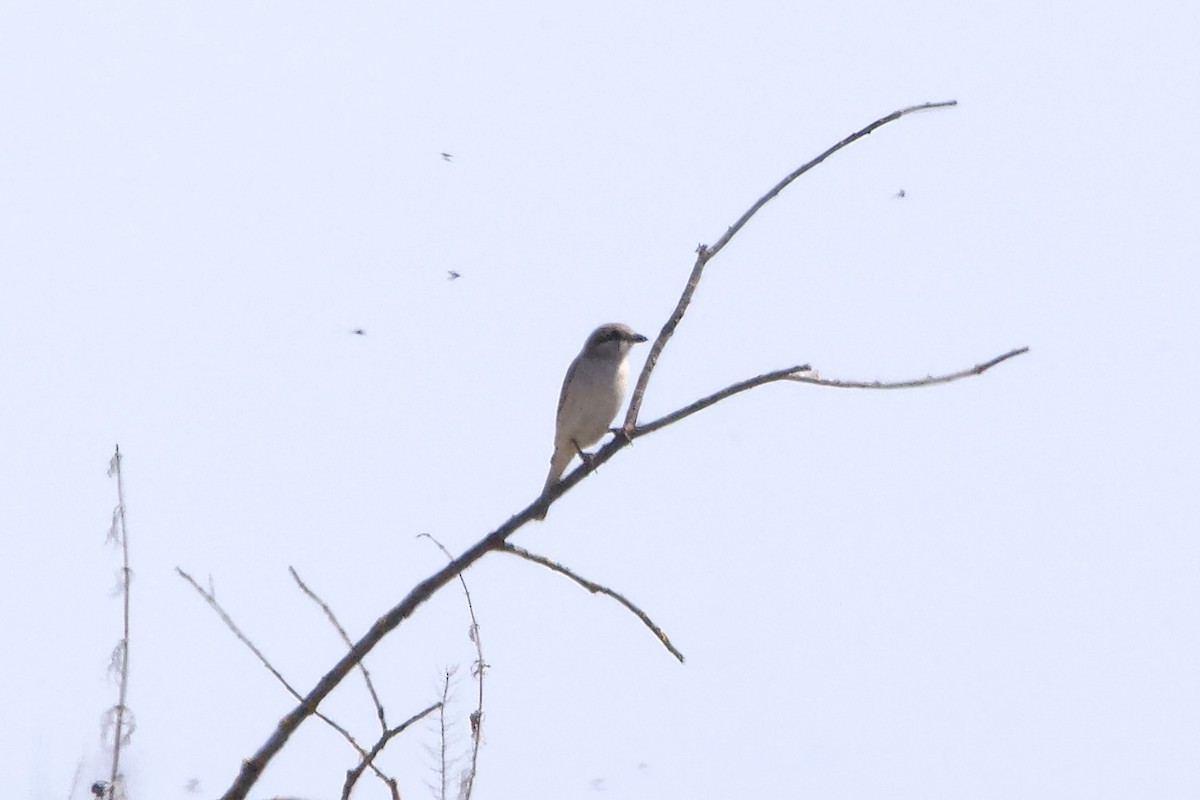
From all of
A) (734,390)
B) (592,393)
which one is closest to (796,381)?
(734,390)

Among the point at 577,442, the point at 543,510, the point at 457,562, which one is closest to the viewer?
the point at 457,562

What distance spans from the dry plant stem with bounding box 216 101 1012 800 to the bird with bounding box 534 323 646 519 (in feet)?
16.1

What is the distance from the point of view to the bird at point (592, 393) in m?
9.83

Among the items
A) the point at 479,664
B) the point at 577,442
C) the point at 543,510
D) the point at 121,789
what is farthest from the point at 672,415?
the point at 577,442

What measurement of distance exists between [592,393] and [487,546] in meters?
5.80

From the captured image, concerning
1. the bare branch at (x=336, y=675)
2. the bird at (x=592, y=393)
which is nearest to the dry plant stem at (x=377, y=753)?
the bare branch at (x=336, y=675)

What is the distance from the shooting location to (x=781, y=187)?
4305 mm

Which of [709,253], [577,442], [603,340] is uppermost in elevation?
[603,340]

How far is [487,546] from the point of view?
407 cm

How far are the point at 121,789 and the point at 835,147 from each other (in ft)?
8.31

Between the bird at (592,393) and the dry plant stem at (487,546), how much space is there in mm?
4922

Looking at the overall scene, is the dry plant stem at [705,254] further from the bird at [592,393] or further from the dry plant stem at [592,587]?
the bird at [592,393]

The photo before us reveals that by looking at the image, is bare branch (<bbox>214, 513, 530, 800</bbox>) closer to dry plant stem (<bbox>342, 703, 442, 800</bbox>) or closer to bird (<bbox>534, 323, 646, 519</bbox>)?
dry plant stem (<bbox>342, 703, 442, 800</bbox>)

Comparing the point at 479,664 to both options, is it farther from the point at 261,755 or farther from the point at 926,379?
the point at 926,379
